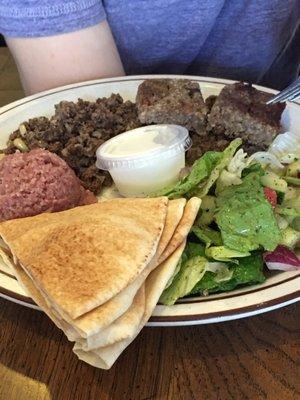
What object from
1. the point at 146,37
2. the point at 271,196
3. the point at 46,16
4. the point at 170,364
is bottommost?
the point at 170,364

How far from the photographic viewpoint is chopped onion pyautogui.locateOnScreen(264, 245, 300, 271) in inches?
39.7

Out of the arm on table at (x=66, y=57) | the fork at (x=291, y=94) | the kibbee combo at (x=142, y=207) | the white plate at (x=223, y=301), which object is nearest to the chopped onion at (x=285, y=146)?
the kibbee combo at (x=142, y=207)

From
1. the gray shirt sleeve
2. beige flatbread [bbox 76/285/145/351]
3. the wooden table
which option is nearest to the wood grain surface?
the wooden table

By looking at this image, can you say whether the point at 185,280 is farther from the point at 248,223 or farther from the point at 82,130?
the point at 82,130

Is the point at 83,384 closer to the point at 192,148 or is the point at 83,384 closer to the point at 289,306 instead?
the point at 289,306

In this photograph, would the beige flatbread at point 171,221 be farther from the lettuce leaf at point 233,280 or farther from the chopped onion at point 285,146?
the chopped onion at point 285,146

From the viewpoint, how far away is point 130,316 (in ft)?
2.79

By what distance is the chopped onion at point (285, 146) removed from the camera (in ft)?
4.36

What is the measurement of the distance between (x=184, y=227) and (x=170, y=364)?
9.4 inches

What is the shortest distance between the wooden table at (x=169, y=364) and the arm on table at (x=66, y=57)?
826 mm

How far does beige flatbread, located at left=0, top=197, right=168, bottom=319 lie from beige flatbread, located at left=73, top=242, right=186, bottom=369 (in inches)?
1.8

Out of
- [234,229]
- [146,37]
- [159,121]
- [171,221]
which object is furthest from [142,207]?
[146,37]

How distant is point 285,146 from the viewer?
137 centimetres

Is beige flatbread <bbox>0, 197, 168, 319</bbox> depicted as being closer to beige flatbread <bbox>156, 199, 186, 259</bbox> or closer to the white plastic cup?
beige flatbread <bbox>156, 199, 186, 259</bbox>
